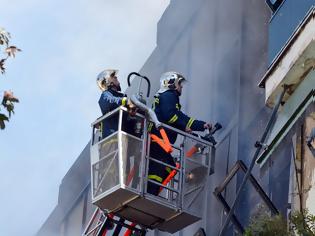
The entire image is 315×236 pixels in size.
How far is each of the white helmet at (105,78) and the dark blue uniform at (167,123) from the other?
0.51m

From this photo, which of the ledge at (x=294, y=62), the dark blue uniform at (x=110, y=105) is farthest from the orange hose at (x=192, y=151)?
the ledge at (x=294, y=62)

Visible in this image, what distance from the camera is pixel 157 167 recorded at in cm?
1388

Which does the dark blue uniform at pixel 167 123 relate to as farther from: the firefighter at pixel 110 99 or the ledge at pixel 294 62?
the ledge at pixel 294 62

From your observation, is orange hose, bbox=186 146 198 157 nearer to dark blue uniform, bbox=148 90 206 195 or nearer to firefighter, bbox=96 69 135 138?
dark blue uniform, bbox=148 90 206 195

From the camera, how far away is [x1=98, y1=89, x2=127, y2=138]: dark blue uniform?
14.0 metres

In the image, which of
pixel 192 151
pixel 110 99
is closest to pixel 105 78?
pixel 110 99

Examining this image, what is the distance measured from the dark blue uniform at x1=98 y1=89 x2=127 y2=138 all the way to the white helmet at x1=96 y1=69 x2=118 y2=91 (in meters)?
0.09

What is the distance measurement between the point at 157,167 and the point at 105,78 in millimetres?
1214

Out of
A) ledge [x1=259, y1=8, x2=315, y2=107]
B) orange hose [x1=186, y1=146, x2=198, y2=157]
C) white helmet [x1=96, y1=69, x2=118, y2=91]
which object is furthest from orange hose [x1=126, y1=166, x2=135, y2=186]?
ledge [x1=259, y1=8, x2=315, y2=107]

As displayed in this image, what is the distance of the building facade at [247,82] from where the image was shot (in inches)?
519

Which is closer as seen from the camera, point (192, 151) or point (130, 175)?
point (130, 175)

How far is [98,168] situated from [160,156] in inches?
24.8

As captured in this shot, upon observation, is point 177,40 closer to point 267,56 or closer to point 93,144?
point 267,56

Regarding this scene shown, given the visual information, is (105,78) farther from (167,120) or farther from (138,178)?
(138,178)
